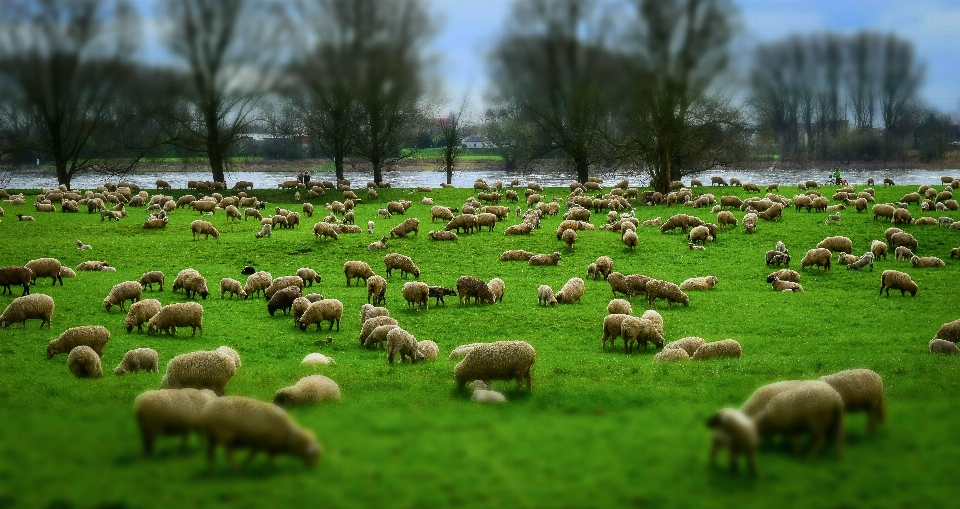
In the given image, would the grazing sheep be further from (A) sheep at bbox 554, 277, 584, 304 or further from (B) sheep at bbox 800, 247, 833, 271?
(B) sheep at bbox 800, 247, 833, 271

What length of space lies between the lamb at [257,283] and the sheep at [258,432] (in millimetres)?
16312

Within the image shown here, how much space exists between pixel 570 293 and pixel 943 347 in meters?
9.27

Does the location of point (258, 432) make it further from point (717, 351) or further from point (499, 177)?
point (499, 177)

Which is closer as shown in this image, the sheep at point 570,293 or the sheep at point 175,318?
the sheep at point 175,318

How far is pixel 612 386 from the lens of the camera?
12.1 meters

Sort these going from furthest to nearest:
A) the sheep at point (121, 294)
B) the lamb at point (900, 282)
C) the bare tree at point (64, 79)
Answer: the bare tree at point (64, 79), the lamb at point (900, 282), the sheep at point (121, 294)

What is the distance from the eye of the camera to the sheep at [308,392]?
1069 centimetres

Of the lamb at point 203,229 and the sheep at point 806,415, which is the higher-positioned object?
the lamb at point 203,229

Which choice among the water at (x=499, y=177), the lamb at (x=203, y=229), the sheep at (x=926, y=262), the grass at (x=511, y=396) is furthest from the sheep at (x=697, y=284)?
the water at (x=499, y=177)

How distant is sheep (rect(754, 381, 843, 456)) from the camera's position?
7035 mm

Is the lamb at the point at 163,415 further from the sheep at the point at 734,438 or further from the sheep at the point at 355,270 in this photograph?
the sheep at the point at 355,270

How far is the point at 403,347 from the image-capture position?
14625mm

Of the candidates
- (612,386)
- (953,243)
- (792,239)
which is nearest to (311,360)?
(612,386)

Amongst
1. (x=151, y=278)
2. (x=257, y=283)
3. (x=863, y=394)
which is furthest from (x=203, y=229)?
(x=863, y=394)
